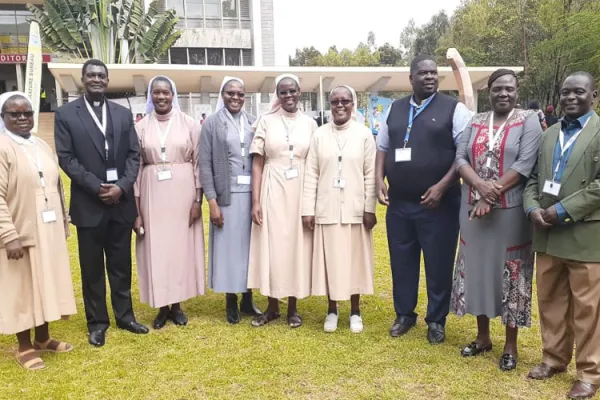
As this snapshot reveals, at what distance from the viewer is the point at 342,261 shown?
423 cm

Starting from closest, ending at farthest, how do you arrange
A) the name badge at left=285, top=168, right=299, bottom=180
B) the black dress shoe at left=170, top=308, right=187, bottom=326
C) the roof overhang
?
the name badge at left=285, top=168, right=299, bottom=180 → the black dress shoe at left=170, top=308, right=187, bottom=326 → the roof overhang

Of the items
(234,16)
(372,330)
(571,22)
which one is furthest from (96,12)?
(372,330)

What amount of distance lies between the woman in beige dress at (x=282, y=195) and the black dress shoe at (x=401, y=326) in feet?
2.60

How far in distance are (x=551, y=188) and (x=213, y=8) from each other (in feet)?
95.3

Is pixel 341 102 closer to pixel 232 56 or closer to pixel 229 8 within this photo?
pixel 232 56

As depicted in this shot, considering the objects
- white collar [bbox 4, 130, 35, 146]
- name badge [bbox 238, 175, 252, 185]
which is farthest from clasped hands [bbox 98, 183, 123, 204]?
name badge [bbox 238, 175, 252, 185]

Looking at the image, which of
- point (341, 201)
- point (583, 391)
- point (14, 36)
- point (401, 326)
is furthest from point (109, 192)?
point (14, 36)

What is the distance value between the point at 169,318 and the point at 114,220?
1.18m

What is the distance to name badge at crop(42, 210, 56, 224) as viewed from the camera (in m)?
3.75

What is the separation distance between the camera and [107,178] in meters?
4.10

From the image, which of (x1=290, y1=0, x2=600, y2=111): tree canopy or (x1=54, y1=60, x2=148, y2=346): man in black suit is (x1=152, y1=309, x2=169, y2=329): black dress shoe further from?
(x1=290, y1=0, x2=600, y2=111): tree canopy

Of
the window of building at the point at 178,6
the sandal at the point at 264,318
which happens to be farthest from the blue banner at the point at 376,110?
the sandal at the point at 264,318

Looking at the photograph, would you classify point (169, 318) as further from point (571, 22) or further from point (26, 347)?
point (571, 22)

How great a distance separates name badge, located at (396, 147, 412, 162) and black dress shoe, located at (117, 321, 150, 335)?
8.63 feet
